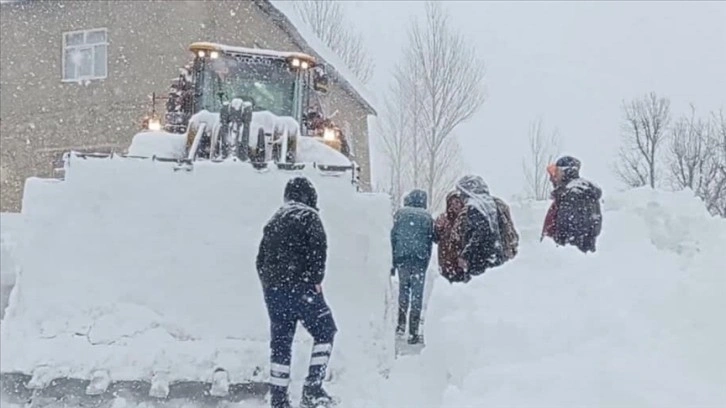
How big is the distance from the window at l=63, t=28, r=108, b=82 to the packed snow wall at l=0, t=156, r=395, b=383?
12.6m

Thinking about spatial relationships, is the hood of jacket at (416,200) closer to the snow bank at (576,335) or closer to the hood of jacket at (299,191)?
the snow bank at (576,335)

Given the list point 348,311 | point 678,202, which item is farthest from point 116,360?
point 678,202

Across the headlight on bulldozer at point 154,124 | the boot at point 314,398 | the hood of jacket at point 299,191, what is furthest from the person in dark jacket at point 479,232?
the headlight on bulldozer at point 154,124

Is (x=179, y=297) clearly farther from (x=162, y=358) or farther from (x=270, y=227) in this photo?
(x=270, y=227)

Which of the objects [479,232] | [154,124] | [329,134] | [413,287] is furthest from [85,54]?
[479,232]

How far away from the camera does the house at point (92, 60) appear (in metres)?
Result: 17.0

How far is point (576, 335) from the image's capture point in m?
4.62

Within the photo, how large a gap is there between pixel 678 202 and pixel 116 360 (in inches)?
319

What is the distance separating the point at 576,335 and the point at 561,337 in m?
0.09

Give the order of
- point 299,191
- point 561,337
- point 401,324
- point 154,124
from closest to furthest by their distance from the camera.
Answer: point 561,337 < point 299,191 < point 401,324 < point 154,124

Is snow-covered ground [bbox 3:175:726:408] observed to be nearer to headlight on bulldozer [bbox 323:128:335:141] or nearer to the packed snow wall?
the packed snow wall

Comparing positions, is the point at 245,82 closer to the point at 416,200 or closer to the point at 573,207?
the point at 416,200

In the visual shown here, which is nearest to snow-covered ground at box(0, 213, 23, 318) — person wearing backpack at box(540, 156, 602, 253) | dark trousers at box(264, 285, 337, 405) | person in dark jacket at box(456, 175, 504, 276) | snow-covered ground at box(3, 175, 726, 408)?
dark trousers at box(264, 285, 337, 405)

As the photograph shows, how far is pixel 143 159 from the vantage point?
5977 millimetres
